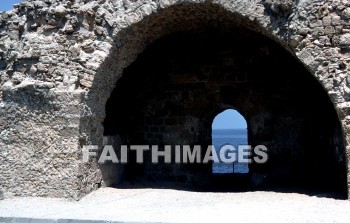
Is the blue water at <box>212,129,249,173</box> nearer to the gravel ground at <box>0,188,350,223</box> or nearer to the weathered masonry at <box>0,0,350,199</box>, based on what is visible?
the weathered masonry at <box>0,0,350,199</box>

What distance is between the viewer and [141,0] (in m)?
5.37

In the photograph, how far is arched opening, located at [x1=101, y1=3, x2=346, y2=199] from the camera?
7.00 metres

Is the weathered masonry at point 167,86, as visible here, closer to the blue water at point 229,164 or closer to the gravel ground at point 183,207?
the gravel ground at point 183,207

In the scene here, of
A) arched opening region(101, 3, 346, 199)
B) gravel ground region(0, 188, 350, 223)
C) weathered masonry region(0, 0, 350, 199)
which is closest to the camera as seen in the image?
gravel ground region(0, 188, 350, 223)

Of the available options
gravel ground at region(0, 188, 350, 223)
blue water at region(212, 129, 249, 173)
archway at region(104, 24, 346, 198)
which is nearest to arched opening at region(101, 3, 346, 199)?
archway at region(104, 24, 346, 198)

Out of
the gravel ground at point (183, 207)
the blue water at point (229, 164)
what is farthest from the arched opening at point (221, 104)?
the blue water at point (229, 164)

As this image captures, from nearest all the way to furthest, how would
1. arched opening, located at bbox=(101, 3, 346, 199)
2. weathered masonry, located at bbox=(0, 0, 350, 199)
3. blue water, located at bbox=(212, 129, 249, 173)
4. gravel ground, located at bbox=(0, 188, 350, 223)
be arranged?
gravel ground, located at bbox=(0, 188, 350, 223)
weathered masonry, located at bbox=(0, 0, 350, 199)
arched opening, located at bbox=(101, 3, 346, 199)
blue water, located at bbox=(212, 129, 249, 173)

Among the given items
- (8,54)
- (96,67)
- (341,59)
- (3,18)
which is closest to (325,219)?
(341,59)

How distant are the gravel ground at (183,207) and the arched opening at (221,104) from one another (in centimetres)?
132

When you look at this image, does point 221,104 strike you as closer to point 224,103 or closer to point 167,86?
point 224,103

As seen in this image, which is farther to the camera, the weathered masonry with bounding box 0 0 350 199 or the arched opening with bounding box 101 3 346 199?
the arched opening with bounding box 101 3 346 199

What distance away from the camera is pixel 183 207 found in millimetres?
4809

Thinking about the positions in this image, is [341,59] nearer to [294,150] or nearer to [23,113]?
[294,150]

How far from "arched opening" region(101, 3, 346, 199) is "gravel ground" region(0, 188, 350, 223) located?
51.8 inches
